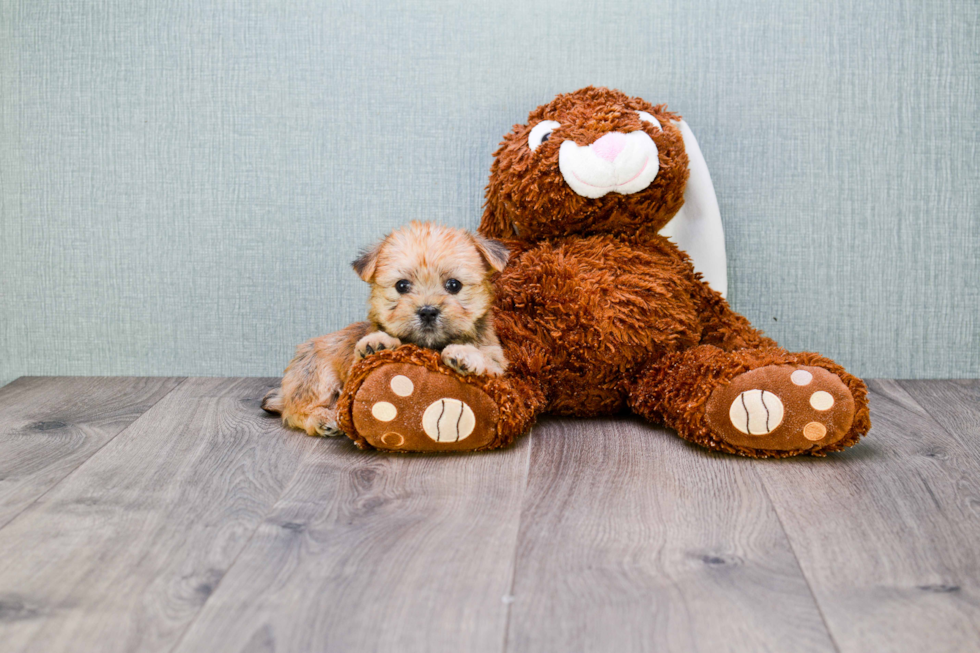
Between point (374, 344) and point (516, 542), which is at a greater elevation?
point (374, 344)

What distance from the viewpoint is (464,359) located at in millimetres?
1273

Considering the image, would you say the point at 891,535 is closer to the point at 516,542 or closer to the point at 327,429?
the point at 516,542

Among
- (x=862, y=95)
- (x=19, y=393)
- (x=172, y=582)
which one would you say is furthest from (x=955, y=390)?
(x=19, y=393)

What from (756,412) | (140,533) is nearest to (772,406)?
(756,412)

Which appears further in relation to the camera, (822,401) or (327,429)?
(327,429)

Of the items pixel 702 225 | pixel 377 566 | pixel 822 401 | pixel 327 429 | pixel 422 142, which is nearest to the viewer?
pixel 377 566

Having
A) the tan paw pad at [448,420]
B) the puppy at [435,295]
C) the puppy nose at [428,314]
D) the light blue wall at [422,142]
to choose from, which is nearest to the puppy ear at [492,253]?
the puppy at [435,295]

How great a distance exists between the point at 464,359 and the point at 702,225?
0.67 metres

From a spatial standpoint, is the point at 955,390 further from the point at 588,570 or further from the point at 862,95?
the point at 588,570

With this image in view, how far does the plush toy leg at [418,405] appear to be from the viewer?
4.18 ft

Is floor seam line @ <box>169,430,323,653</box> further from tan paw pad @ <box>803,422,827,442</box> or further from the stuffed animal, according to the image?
tan paw pad @ <box>803,422,827,442</box>

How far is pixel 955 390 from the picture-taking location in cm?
177

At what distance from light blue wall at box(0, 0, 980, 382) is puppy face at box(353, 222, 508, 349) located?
0.50 meters

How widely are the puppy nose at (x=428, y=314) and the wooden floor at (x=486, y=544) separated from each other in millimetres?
231
